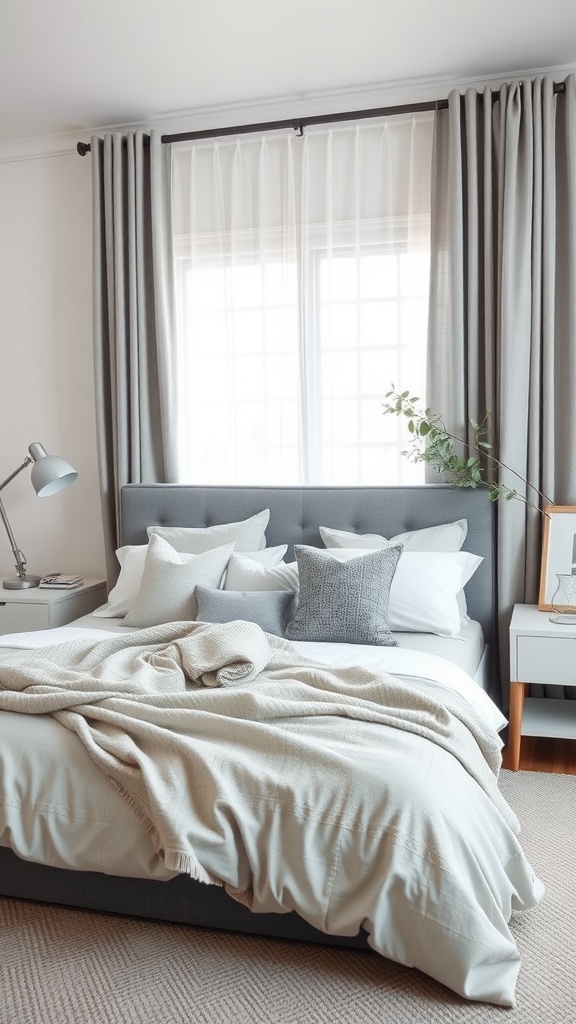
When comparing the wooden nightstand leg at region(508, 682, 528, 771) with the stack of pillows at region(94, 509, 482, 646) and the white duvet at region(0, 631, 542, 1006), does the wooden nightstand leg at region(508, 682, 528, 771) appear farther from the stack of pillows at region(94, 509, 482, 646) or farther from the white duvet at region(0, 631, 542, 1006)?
the white duvet at region(0, 631, 542, 1006)

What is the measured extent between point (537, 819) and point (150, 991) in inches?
55.2

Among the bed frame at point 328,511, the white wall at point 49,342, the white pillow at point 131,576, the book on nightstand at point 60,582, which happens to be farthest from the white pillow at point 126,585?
the white wall at point 49,342

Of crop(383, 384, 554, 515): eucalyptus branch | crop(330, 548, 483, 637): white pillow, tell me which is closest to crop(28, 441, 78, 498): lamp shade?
crop(330, 548, 483, 637): white pillow

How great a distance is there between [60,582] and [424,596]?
183 cm

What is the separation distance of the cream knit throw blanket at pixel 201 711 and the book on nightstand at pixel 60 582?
135 cm

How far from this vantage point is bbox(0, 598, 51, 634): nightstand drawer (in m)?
3.81

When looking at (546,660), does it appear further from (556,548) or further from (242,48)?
(242,48)

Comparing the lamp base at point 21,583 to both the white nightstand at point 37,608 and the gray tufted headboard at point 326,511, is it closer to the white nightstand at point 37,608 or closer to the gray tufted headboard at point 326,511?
the white nightstand at point 37,608

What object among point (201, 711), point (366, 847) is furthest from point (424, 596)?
point (366, 847)

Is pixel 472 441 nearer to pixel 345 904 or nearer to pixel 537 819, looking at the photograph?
pixel 537 819

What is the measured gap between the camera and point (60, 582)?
13.2 feet

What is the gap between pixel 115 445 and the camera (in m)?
4.09

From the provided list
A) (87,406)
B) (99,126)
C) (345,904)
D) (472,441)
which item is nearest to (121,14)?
(99,126)

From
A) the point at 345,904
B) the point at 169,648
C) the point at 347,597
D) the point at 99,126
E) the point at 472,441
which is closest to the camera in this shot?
the point at 345,904
